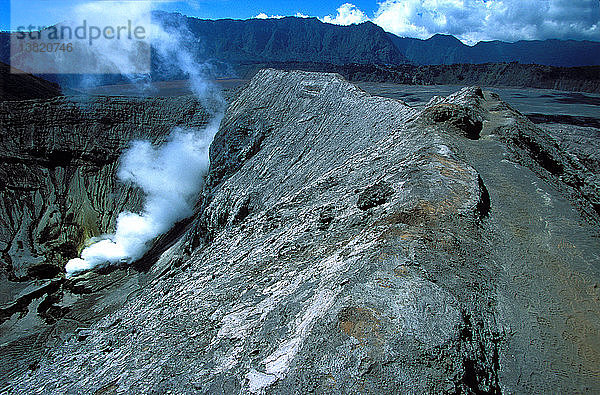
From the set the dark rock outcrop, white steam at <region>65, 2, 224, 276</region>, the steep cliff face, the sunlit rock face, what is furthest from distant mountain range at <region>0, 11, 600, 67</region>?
the sunlit rock face

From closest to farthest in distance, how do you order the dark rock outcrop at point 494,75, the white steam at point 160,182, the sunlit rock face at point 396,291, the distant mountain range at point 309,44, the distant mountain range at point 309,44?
the sunlit rock face at point 396,291 → the white steam at point 160,182 → the dark rock outcrop at point 494,75 → the distant mountain range at point 309,44 → the distant mountain range at point 309,44

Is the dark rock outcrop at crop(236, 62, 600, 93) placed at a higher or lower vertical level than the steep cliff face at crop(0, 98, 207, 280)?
higher

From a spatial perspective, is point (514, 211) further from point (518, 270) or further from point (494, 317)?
point (494, 317)

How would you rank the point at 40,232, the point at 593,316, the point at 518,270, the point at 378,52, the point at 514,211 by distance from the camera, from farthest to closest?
the point at 378,52 → the point at 40,232 → the point at 514,211 → the point at 518,270 → the point at 593,316

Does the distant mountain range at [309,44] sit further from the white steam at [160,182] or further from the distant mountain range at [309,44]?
the white steam at [160,182]

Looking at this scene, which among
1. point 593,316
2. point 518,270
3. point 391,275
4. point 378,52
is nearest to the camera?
point 593,316

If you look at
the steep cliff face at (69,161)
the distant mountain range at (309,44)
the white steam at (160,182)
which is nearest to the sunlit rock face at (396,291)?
the white steam at (160,182)

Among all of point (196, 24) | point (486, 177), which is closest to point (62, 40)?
point (196, 24)

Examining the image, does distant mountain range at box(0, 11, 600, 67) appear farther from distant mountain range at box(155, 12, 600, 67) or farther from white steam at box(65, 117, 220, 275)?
white steam at box(65, 117, 220, 275)

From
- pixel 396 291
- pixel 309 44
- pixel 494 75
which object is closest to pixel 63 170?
pixel 396 291
